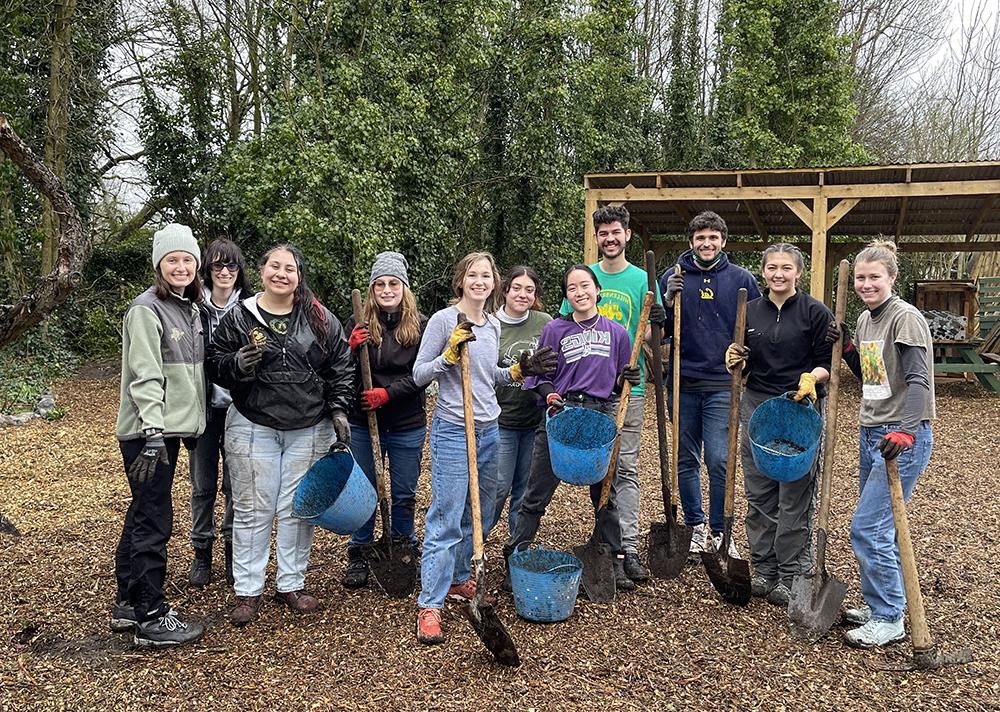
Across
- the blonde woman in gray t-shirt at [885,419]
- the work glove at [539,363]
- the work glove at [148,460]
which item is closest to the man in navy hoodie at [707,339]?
the blonde woman in gray t-shirt at [885,419]

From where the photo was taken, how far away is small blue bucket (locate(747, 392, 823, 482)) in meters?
3.60

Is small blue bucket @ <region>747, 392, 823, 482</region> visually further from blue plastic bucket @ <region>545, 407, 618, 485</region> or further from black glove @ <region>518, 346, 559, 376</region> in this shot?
black glove @ <region>518, 346, 559, 376</region>

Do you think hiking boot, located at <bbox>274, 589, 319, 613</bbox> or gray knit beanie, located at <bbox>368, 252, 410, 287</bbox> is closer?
hiking boot, located at <bbox>274, 589, 319, 613</bbox>

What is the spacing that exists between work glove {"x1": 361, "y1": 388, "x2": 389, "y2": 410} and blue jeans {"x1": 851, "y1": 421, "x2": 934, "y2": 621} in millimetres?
2202

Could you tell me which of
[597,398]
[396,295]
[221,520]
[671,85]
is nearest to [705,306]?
[597,398]

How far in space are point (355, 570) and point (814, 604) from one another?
2.21m

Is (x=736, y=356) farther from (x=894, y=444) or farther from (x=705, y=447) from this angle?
(x=894, y=444)

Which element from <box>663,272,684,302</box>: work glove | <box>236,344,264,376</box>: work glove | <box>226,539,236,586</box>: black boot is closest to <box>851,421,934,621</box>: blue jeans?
<box>663,272,684,302</box>: work glove

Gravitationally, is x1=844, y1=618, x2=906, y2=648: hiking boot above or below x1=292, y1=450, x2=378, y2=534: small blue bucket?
below

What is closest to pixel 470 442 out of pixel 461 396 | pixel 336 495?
pixel 461 396

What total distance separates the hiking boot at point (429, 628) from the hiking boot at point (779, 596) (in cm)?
162

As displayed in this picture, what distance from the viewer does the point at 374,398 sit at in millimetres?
3783

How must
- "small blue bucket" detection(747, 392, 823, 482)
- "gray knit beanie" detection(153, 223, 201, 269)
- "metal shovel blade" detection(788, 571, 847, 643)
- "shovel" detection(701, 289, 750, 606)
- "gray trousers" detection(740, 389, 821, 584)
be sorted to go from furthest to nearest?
"gray trousers" detection(740, 389, 821, 584), "shovel" detection(701, 289, 750, 606), "small blue bucket" detection(747, 392, 823, 482), "metal shovel blade" detection(788, 571, 847, 643), "gray knit beanie" detection(153, 223, 201, 269)

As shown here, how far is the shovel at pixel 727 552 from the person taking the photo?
12.3ft
